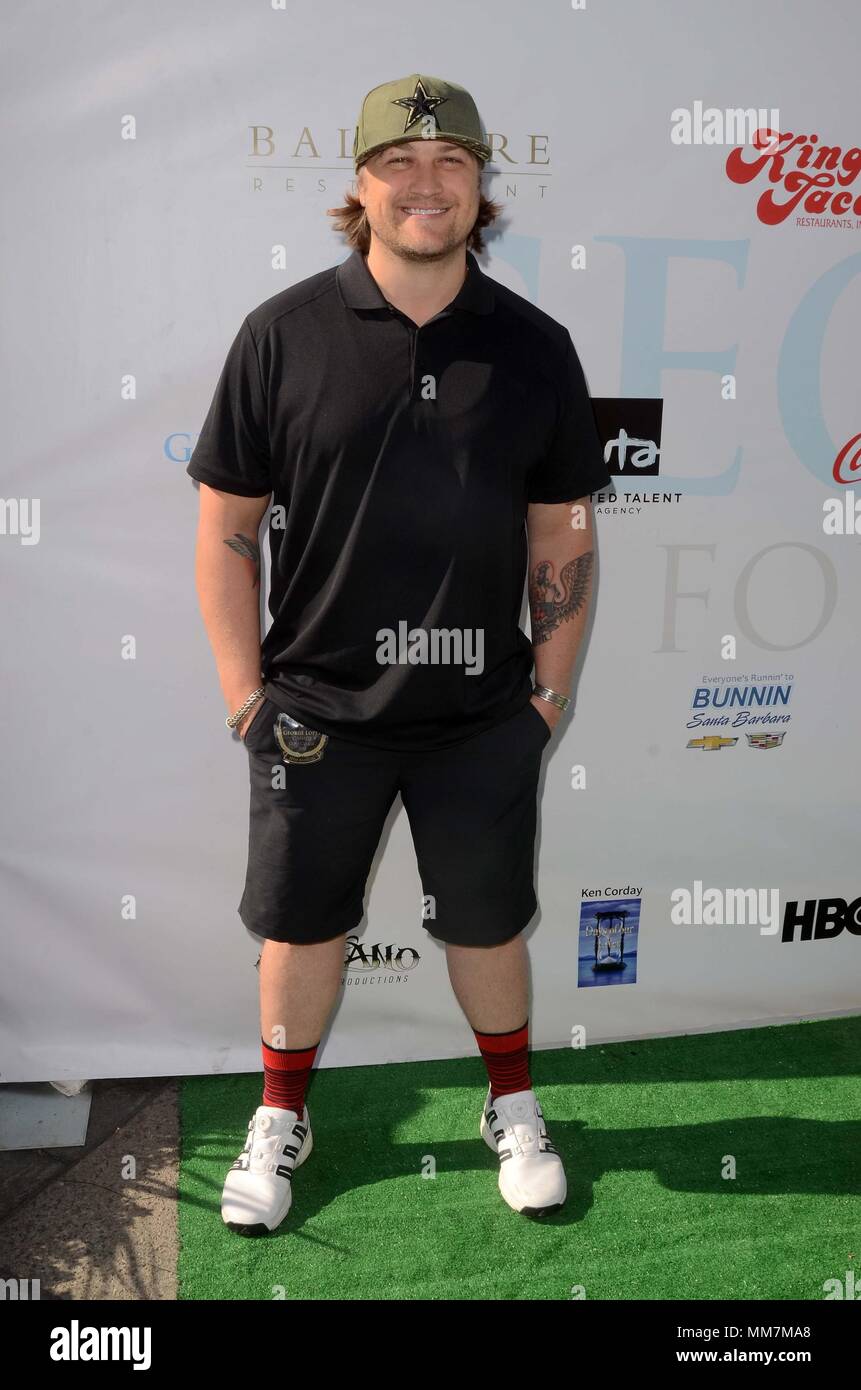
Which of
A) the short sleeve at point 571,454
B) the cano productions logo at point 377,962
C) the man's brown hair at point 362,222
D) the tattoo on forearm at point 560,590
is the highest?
the man's brown hair at point 362,222

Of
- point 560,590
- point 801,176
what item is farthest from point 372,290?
point 801,176

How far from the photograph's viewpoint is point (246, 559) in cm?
235

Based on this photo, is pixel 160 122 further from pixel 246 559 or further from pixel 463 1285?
pixel 463 1285

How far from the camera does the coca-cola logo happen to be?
2.89 meters

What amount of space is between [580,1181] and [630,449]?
5.36 ft

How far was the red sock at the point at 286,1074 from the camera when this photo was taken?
248 centimetres

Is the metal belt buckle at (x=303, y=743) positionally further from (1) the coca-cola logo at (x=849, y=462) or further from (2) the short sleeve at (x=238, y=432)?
(1) the coca-cola logo at (x=849, y=462)

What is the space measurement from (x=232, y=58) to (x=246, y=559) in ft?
3.51

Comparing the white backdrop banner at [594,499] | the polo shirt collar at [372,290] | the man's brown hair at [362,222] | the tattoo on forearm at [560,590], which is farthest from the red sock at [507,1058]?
the man's brown hair at [362,222]

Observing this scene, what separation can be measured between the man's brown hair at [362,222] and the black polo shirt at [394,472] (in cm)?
7

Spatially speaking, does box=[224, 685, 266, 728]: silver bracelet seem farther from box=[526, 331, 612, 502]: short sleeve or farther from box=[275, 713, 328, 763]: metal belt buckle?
box=[526, 331, 612, 502]: short sleeve

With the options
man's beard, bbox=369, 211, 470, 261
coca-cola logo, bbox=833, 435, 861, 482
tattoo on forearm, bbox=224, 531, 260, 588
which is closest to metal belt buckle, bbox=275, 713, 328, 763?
tattoo on forearm, bbox=224, 531, 260, 588

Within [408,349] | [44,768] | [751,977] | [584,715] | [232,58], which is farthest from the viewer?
[751,977]
